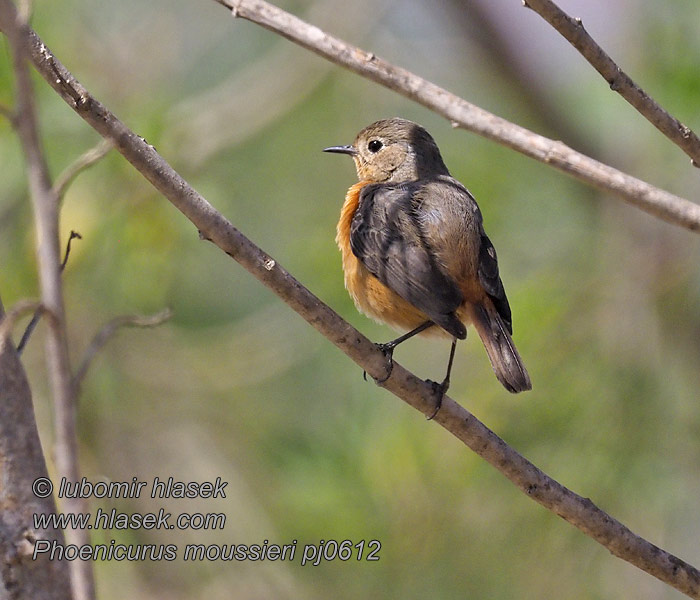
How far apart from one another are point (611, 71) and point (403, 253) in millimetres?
1608

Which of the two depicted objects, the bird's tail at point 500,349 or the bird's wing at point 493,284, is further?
the bird's wing at point 493,284

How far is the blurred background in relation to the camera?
547cm

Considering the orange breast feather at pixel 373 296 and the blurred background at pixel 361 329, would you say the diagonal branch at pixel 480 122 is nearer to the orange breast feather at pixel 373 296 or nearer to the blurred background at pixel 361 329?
the orange breast feather at pixel 373 296

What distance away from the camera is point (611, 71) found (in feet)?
9.39

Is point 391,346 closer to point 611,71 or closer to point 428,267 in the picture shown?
point 428,267

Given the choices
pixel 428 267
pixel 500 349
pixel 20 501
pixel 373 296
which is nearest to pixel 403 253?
pixel 428 267

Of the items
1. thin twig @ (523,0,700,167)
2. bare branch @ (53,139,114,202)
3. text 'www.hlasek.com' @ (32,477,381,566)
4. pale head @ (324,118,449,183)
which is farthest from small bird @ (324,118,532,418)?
bare branch @ (53,139,114,202)

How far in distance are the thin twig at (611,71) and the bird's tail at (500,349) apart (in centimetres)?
127

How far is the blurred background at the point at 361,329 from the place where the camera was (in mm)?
5469

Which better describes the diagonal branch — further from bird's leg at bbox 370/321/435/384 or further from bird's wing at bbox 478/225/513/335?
bird's wing at bbox 478/225/513/335

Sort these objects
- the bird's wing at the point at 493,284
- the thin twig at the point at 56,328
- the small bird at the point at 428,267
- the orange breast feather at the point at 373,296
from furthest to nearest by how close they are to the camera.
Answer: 1. the orange breast feather at the point at 373,296
2. the bird's wing at the point at 493,284
3. the small bird at the point at 428,267
4. the thin twig at the point at 56,328

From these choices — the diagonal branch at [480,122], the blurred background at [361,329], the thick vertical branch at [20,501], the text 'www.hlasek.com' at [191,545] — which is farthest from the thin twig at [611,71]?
the text 'www.hlasek.com' at [191,545]

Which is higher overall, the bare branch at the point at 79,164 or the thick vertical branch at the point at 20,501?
the bare branch at the point at 79,164

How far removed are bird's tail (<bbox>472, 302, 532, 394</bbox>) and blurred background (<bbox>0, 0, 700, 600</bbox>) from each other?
1.45 meters
